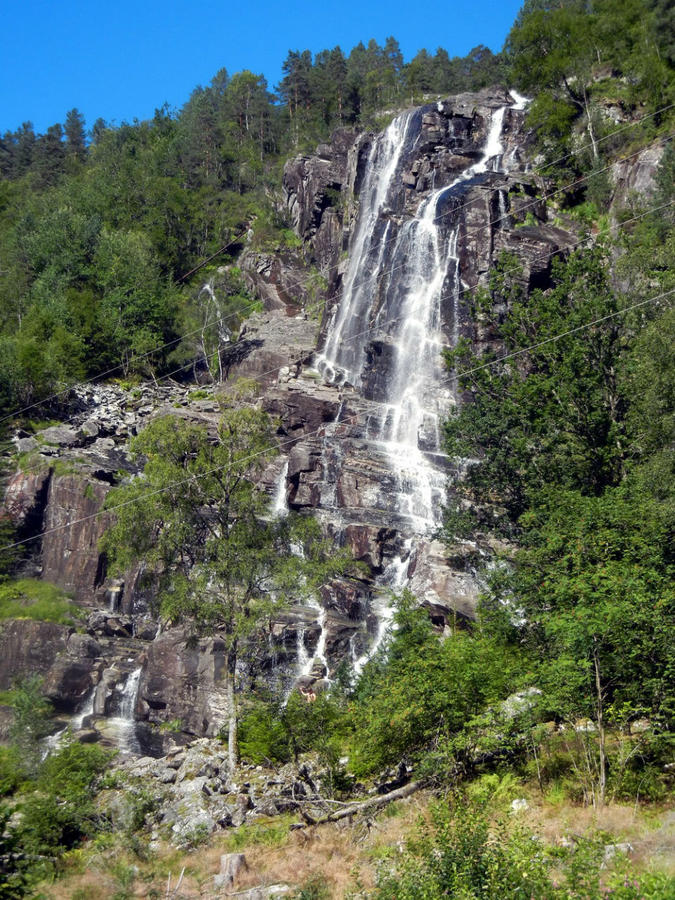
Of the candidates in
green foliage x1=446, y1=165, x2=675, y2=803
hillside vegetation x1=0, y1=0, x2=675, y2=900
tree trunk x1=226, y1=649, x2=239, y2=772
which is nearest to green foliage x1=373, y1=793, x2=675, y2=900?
hillside vegetation x1=0, y1=0, x2=675, y2=900

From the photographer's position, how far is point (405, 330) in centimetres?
4456

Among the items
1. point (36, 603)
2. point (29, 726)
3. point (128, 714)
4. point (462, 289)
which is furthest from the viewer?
point (462, 289)

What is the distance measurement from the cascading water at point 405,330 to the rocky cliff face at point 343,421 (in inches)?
4.1

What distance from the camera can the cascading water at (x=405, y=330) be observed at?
3612cm

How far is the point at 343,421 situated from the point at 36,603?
17329 millimetres

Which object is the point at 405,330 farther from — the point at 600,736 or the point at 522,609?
the point at 600,736

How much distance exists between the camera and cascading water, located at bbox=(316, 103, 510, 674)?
3612cm

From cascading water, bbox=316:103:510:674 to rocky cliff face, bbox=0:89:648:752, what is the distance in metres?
0.10

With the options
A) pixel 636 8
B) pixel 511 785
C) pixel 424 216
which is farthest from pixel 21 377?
pixel 636 8

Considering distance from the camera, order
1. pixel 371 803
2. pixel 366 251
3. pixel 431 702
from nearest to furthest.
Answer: pixel 431 702 < pixel 371 803 < pixel 366 251

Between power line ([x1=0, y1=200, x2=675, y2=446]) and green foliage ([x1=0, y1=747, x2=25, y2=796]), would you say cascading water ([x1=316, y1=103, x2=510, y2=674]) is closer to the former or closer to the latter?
power line ([x1=0, y1=200, x2=675, y2=446])

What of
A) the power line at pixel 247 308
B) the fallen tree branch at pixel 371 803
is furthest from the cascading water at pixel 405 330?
the fallen tree branch at pixel 371 803

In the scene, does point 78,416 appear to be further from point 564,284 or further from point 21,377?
point 564,284

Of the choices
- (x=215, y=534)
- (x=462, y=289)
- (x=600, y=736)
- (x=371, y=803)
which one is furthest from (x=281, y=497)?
(x=600, y=736)
